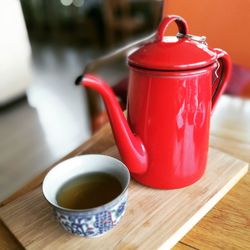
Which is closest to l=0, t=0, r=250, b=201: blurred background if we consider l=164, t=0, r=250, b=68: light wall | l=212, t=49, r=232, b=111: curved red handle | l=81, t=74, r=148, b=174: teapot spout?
l=164, t=0, r=250, b=68: light wall

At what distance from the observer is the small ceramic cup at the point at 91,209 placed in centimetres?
37

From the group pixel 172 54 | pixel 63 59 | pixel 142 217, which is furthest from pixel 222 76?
pixel 63 59

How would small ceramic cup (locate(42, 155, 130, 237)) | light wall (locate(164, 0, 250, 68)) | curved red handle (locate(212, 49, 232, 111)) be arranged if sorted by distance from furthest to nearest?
light wall (locate(164, 0, 250, 68)) → curved red handle (locate(212, 49, 232, 111)) → small ceramic cup (locate(42, 155, 130, 237))

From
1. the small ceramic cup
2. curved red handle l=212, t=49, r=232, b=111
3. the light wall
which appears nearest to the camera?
the small ceramic cup

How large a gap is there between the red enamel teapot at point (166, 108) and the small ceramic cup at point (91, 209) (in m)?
0.03

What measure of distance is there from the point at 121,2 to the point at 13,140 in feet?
6.97

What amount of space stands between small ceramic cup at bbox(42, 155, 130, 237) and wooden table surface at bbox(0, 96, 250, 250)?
0.34ft

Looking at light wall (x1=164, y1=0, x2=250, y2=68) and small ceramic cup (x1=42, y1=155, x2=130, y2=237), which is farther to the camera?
light wall (x1=164, y1=0, x2=250, y2=68)

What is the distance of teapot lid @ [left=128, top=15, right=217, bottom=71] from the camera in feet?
1.33

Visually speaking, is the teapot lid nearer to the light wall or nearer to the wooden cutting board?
the wooden cutting board

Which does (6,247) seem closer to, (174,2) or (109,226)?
(109,226)

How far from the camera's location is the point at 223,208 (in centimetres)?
48

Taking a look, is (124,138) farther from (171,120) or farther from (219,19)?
(219,19)

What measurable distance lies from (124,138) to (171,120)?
8 centimetres
